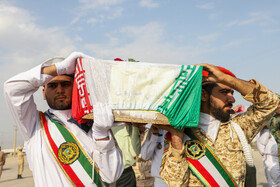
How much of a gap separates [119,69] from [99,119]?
1.67 feet

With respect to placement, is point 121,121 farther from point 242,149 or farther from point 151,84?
point 242,149

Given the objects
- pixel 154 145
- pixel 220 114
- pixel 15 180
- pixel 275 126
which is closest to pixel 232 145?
pixel 220 114

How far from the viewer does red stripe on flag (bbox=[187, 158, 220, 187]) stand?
2.87 metres

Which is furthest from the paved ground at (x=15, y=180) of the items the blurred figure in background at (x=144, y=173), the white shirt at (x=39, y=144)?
the white shirt at (x=39, y=144)

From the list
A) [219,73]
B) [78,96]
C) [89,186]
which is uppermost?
[219,73]

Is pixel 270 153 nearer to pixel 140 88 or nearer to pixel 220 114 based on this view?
pixel 220 114

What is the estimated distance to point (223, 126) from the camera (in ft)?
9.98

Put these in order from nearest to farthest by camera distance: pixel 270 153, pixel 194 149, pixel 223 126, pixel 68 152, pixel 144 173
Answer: pixel 68 152
pixel 194 149
pixel 223 126
pixel 144 173
pixel 270 153

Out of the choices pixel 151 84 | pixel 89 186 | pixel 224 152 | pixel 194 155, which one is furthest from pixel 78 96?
pixel 224 152

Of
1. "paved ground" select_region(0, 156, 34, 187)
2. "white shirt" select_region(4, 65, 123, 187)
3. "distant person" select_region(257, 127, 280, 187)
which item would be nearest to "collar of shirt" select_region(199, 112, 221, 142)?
"white shirt" select_region(4, 65, 123, 187)

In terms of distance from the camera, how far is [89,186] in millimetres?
2791

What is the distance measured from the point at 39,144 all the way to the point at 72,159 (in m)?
0.35

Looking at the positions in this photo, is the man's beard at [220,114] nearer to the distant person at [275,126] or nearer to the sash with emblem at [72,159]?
the sash with emblem at [72,159]

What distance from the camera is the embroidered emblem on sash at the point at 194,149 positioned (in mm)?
2904
